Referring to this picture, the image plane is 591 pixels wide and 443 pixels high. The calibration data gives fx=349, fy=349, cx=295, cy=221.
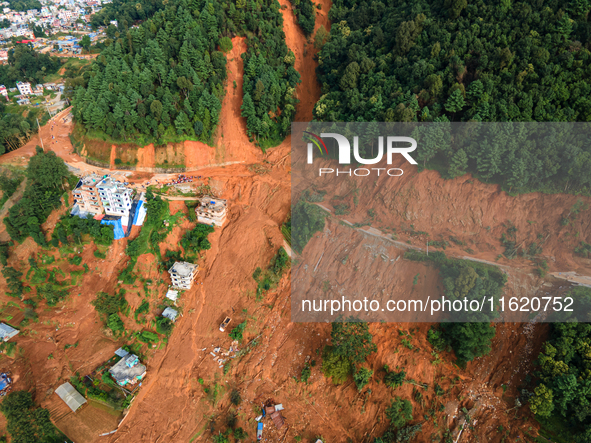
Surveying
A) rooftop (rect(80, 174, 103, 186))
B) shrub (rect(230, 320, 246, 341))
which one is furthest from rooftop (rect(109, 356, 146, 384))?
rooftop (rect(80, 174, 103, 186))

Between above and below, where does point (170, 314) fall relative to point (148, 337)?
above

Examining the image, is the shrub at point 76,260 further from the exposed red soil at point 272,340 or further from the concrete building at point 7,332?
the concrete building at point 7,332

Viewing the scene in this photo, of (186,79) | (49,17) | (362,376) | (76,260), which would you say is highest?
(49,17)

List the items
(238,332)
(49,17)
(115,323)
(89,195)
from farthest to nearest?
(49,17) → (89,195) → (115,323) → (238,332)

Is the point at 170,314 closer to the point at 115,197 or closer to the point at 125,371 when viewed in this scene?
the point at 125,371

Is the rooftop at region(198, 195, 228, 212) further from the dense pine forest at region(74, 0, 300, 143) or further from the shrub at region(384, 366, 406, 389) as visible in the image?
the shrub at region(384, 366, 406, 389)

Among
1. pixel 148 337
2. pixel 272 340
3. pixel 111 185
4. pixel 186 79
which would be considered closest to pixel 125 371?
pixel 148 337

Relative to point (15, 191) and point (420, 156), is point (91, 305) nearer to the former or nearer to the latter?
point (15, 191)

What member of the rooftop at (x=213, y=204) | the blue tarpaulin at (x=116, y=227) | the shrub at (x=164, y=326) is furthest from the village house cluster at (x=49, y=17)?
the shrub at (x=164, y=326)
